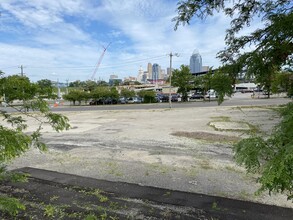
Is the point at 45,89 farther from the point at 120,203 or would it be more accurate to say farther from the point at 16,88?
the point at 120,203

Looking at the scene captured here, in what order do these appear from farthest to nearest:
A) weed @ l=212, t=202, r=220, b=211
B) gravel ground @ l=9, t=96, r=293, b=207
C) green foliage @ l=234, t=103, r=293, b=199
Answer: gravel ground @ l=9, t=96, r=293, b=207 < weed @ l=212, t=202, r=220, b=211 < green foliage @ l=234, t=103, r=293, b=199

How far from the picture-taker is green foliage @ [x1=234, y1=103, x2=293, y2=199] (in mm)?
1349

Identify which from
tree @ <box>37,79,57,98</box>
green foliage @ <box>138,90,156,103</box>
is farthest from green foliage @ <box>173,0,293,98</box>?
green foliage @ <box>138,90,156,103</box>

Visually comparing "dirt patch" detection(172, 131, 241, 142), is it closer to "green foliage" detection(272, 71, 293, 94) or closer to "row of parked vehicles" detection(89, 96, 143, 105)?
"green foliage" detection(272, 71, 293, 94)

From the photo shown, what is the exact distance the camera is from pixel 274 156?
1.49m

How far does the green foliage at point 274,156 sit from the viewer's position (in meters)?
1.35

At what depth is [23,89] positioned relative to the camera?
226cm

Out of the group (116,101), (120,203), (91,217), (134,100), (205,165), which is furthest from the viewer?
(134,100)

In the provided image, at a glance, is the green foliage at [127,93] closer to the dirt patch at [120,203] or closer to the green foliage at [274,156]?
the dirt patch at [120,203]

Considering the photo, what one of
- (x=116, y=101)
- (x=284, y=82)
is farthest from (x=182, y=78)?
(x=284, y=82)

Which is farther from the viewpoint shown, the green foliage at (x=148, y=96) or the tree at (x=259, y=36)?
the green foliage at (x=148, y=96)

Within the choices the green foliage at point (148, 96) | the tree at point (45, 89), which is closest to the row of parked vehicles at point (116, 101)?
the green foliage at point (148, 96)

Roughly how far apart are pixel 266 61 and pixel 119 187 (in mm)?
3760

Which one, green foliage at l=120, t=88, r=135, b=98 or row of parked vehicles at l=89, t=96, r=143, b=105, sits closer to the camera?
row of parked vehicles at l=89, t=96, r=143, b=105
